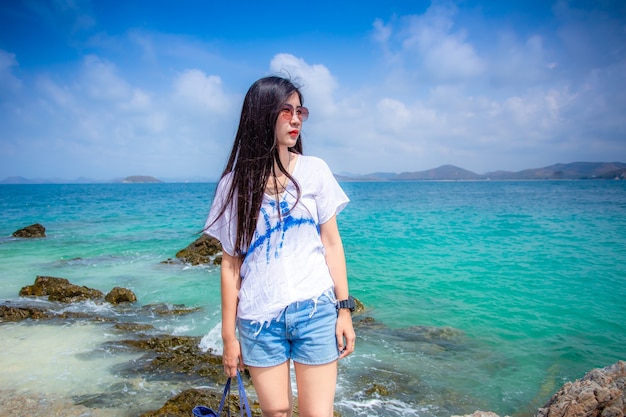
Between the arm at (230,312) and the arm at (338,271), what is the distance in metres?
0.58

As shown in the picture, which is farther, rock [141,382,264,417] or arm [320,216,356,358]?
rock [141,382,264,417]

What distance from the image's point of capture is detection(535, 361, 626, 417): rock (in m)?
3.47

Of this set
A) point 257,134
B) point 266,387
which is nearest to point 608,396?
point 266,387

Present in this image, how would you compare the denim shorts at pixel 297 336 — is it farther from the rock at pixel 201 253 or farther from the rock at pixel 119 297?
the rock at pixel 201 253

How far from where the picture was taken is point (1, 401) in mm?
5102

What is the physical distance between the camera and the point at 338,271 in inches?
98.3

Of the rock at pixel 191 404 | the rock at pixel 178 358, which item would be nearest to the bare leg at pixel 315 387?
the rock at pixel 191 404

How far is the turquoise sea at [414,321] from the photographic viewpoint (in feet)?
19.2

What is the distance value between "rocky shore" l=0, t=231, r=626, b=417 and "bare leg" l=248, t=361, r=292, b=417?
228cm

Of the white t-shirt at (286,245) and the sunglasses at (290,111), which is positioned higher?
the sunglasses at (290,111)

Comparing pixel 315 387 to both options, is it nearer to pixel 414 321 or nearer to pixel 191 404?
pixel 191 404

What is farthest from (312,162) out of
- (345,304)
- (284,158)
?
(345,304)

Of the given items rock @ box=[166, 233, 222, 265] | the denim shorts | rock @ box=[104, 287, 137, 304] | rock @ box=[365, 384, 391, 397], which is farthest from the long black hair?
rock @ box=[166, 233, 222, 265]

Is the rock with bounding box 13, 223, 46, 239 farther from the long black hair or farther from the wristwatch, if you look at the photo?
the wristwatch
